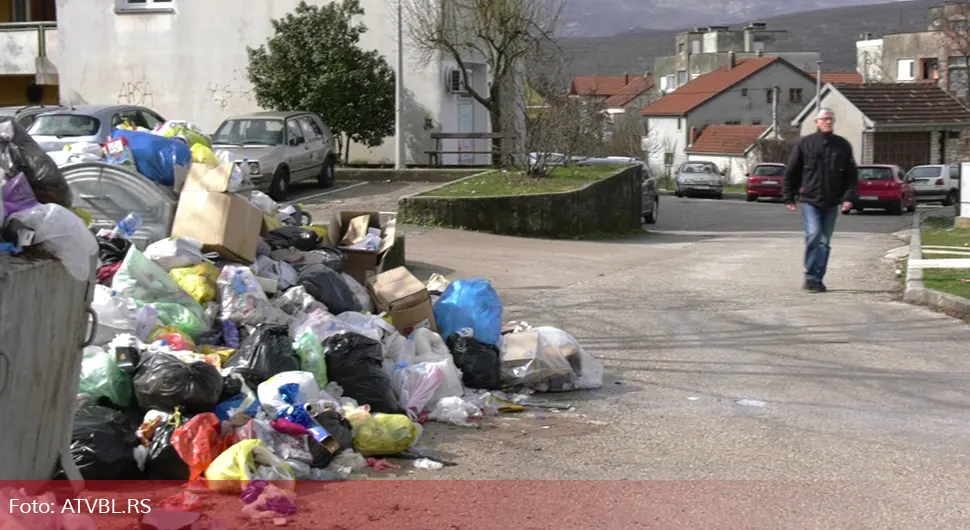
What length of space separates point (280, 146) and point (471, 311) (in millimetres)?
13586

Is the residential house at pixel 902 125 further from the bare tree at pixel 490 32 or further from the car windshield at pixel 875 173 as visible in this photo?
the bare tree at pixel 490 32

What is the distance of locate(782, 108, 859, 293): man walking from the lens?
11.6m

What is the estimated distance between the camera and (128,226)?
9078 mm

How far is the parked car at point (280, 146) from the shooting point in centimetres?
2062

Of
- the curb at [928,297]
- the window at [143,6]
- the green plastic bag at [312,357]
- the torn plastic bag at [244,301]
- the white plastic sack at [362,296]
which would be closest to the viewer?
the green plastic bag at [312,357]

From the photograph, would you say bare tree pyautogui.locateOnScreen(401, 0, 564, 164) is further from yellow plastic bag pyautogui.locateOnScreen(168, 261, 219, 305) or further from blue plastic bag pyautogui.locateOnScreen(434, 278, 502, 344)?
yellow plastic bag pyautogui.locateOnScreen(168, 261, 219, 305)

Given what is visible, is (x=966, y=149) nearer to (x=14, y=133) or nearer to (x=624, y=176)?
(x=624, y=176)

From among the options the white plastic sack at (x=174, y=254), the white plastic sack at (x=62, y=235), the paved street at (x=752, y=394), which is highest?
the white plastic sack at (x=62, y=235)

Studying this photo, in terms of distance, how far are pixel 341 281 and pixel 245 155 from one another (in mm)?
12348

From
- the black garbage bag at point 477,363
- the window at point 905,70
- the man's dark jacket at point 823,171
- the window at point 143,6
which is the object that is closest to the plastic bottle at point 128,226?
the black garbage bag at point 477,363

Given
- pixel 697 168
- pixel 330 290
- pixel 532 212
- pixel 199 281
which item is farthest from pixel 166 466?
pixel 697 168

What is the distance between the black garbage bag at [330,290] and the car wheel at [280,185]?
12.3 metres

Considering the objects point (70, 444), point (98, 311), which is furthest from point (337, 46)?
point (70, 444)

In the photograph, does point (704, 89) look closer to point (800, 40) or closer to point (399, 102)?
point (399, 102)
